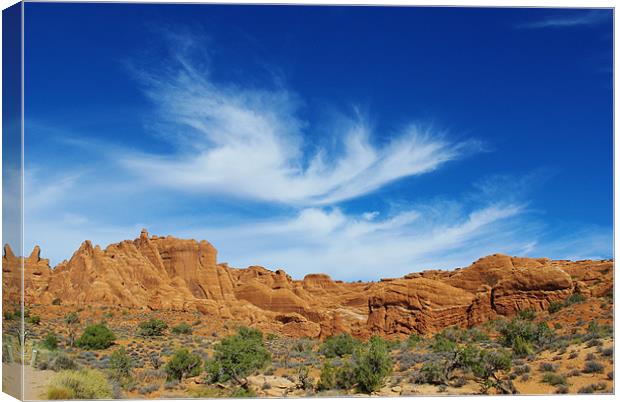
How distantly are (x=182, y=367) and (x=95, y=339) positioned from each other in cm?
731

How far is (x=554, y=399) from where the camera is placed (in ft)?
43.0

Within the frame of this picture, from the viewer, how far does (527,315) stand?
30.6 metres

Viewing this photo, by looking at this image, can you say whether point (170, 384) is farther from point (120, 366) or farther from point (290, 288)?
point (290, 288)

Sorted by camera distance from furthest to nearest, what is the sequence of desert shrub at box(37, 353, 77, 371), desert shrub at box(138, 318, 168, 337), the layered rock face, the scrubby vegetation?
the layered rock face → desert shrub at box(138, 318, 168, 337) → the scrubby vegetation → desert shrub at box(37, 353, 77, 371)

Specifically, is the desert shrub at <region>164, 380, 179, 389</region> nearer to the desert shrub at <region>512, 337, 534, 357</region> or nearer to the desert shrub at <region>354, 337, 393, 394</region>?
the desert shrub at <region>354, 337, 393, 394</region>

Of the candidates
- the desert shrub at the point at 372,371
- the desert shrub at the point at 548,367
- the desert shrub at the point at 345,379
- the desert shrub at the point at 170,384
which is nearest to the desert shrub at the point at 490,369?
the desert shrub at the point at 548,367

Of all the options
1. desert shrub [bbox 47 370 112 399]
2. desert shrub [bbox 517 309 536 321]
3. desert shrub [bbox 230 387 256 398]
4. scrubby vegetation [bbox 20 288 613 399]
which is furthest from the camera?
desert shrub [bbox 517 309 536 321]

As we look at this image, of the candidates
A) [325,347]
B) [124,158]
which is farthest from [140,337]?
[124,158]

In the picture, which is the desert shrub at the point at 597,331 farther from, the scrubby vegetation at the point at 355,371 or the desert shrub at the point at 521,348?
the desert shrub at the point at 521,348

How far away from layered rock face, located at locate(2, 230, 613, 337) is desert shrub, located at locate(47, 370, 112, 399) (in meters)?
1.95

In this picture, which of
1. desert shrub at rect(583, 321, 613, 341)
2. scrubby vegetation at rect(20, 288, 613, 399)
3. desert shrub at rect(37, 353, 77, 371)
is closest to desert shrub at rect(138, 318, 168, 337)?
scrubby vegetation at rect(20, 288, 613, 399)

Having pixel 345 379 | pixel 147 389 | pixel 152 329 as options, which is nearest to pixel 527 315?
pixel 152 329

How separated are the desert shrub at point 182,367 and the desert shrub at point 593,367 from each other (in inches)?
386

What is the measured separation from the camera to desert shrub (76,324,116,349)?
2244 centimetres
